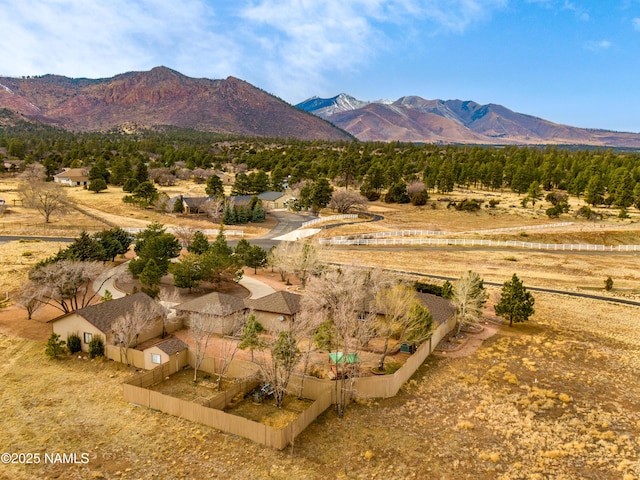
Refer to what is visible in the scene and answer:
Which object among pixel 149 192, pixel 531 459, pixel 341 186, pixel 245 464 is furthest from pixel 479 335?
pixel 341 186

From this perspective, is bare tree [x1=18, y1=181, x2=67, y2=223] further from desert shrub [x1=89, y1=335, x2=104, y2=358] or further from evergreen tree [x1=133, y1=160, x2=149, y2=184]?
desert shrub [x1=89, y1=335, x2=104, y2=358]

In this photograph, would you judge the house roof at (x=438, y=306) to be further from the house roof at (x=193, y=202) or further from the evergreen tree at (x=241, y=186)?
the evergreen tree at (x=241, y=186)

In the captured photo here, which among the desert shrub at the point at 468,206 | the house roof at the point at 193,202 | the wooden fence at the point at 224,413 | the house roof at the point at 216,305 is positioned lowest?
the wooden fence at the point at 224,413

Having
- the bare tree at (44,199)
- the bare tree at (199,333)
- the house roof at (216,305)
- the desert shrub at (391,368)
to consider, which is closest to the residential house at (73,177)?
the bare tree at (44,199)

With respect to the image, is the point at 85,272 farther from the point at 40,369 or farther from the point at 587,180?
the point at 587,180

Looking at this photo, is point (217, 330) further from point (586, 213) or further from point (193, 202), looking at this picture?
point (586, 213)

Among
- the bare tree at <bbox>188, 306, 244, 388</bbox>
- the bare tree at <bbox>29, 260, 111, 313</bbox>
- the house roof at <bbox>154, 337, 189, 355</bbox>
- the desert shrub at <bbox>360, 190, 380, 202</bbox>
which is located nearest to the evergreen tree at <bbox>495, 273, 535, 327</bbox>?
the bare tree at <bbox>188, 306, 244, 388</bbox>

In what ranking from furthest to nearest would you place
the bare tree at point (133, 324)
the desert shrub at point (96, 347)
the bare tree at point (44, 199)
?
the bare tree at point (44, 199)
the desert shrub at point (96, 347)
the bare tree at point (133, 324)
